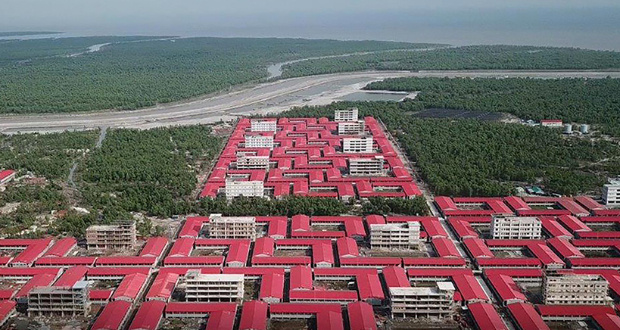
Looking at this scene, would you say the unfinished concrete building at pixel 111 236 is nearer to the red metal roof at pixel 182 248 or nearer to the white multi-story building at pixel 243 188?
the red metal roof at pixel 182 248

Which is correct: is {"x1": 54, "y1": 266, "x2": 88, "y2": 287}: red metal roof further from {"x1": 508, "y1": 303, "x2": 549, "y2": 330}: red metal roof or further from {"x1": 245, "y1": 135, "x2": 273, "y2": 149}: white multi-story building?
{"x1": 245, "y1": 135, "x2": 273, "y2": 149}: white multi-story building

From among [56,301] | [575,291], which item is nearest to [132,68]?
[56,301]

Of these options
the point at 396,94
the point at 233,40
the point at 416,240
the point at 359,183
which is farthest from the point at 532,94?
the point at 233,40

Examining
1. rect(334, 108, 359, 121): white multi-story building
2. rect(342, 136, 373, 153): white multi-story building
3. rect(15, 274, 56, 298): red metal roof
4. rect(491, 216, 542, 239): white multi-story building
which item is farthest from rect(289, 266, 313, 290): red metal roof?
rect(334, 108, 359, 121): white multi-story building

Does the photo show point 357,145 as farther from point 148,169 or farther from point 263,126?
point 148,169

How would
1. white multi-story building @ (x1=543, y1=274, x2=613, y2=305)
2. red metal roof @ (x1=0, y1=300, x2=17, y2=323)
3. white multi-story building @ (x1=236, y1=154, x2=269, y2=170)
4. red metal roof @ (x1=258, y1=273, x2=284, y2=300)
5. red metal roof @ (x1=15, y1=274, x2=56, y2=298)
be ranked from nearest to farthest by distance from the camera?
red metal roof @ (x1=0, y1=300, x2=17, y2=323), white multi-story building @ (x1=543, y1=274, x2=613, y2=305), red metal roof @ (x1=258, y1=273, x2=284, y2=300), red metal roof @ (x1=15, y1=274, x2=56, y2=298), white multi-story building @ (x1=236, y1=154, x2=269, y2=170)
